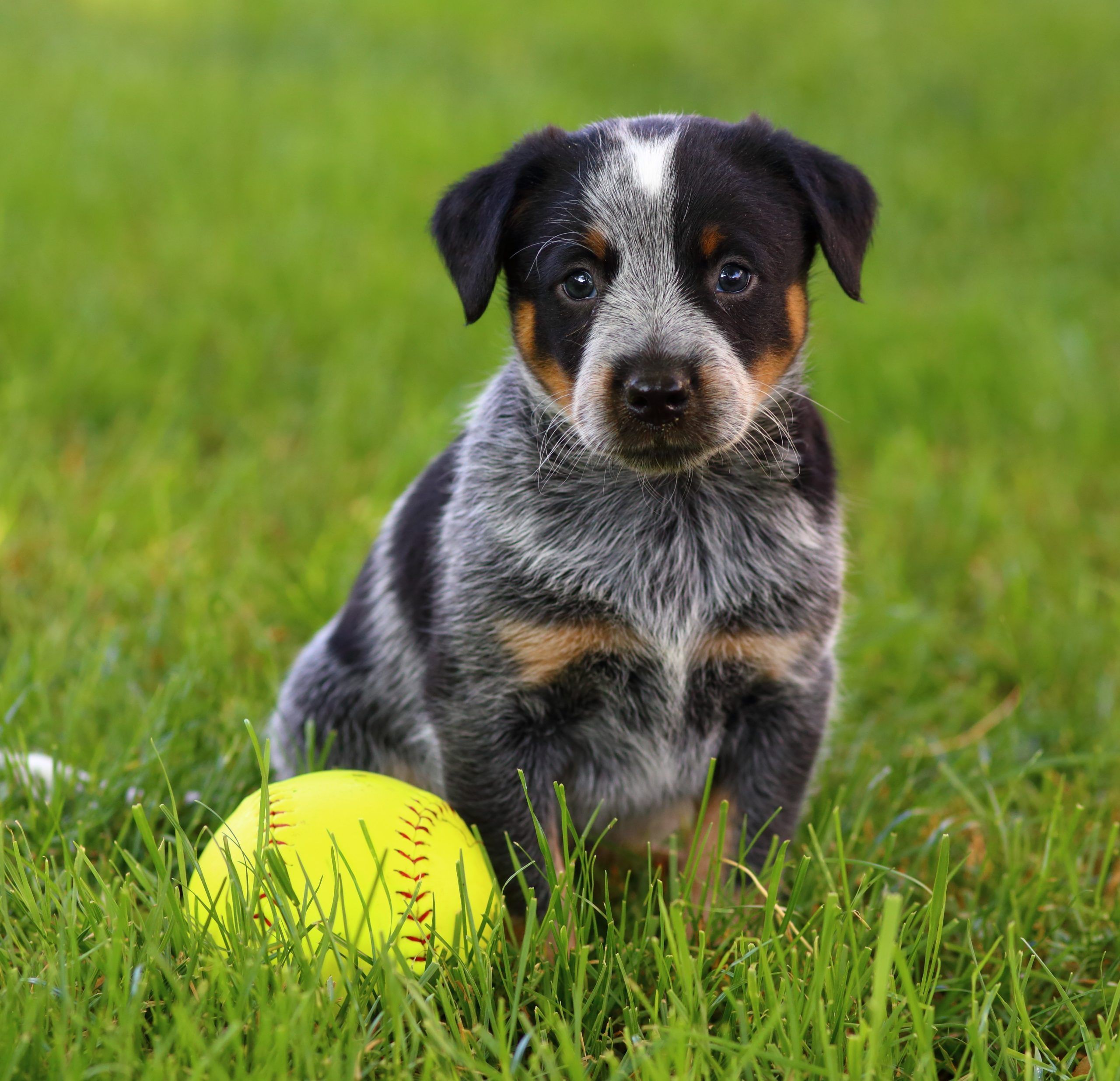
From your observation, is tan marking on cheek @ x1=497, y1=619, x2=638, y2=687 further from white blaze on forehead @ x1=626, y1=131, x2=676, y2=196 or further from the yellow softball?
white blaze on forehead @ x1=626, y1=131, x2=676, y2=196

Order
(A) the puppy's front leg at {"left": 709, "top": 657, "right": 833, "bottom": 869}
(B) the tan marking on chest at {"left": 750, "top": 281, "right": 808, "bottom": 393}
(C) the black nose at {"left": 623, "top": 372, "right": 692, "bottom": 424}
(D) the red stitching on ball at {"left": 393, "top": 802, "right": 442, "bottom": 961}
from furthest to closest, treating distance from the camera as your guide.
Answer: (A) the puppy's front leg at {"left": 709, "top": 657, "right": 833, "bottom": 869} → (B) the tan marking on chest at {"left": 750, "top": 281, "right": 808, "bottom": 393} → (C) the black nose at {"left": 623, "top": 372, "right": 692, "bottom": 424} → (D) the red stitching on ball at {"left": 393, "top": 802, "right": 442, "bottom": 961}

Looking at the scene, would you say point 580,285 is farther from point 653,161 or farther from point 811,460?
point 811,460

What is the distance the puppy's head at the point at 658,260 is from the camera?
2.79 m

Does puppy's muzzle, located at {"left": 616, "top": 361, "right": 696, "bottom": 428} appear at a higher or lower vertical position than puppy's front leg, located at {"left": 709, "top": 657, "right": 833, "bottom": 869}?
higher

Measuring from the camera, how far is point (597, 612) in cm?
295

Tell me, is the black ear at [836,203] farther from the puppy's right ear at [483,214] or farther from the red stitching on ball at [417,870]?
the red stitching on ball at [417,870]

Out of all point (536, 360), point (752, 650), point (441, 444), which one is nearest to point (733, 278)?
point (536, 360)

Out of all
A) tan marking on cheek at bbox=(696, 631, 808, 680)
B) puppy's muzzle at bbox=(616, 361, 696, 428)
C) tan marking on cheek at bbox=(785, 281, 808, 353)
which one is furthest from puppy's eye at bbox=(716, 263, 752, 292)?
tan marking on cheek at bbox=(696, 631, 808, 680)

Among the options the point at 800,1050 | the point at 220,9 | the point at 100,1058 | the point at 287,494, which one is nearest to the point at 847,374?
the point at 287,494

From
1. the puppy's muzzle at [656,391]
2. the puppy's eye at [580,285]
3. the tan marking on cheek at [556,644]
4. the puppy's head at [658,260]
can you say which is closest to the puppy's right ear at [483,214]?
the puppy's head at [658,260]

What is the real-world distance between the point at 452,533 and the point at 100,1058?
4.79 feet

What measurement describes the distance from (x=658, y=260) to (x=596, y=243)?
150 millimetres

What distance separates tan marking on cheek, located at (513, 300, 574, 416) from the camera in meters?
2.98

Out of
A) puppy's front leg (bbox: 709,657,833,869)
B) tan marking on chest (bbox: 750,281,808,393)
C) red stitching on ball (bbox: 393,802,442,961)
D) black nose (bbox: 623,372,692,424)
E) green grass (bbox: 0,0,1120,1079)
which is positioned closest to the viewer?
green grass (bbox: 0,0,1120,1079)
